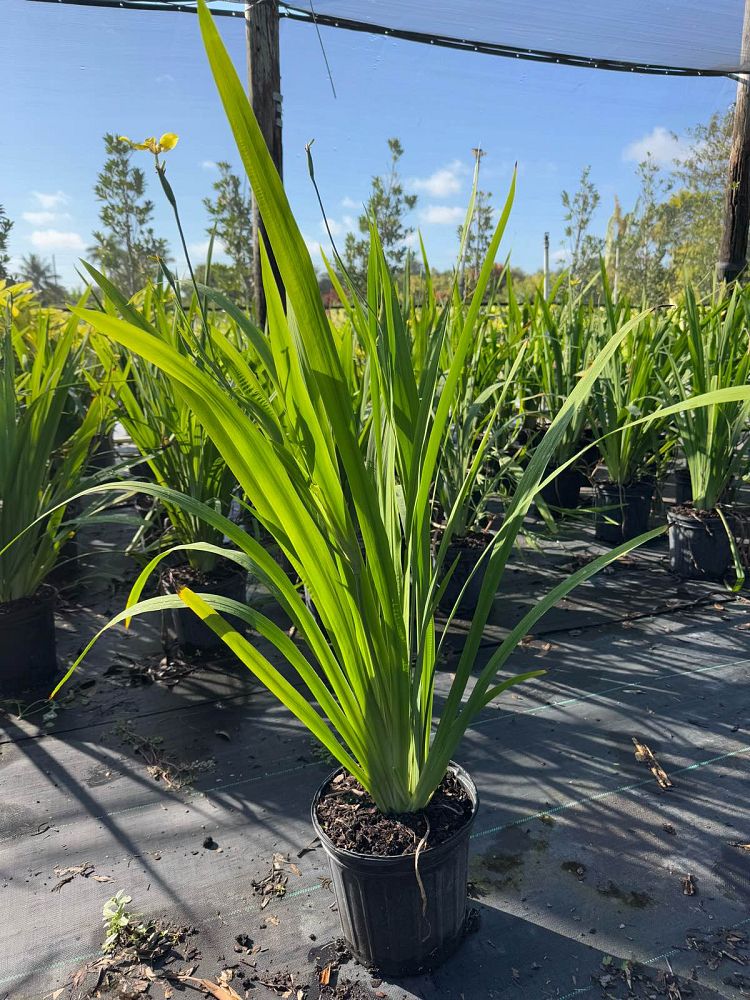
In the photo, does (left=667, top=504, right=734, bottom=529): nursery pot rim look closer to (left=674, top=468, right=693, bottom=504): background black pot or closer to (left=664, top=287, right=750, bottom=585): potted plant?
(left=664, top=287, right=750, bottom=585): potted plant

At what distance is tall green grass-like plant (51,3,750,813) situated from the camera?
0.55 meters

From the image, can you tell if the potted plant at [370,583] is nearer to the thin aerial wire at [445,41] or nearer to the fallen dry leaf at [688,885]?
the fallen dry leaf at [688,885]

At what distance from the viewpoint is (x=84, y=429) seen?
1513mm

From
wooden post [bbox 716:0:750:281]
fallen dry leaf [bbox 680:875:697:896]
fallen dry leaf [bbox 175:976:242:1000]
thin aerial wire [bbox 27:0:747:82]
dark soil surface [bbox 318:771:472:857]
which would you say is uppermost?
thin aerial wire [bbox 27:0:747:82]

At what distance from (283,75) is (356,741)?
2.72 metres

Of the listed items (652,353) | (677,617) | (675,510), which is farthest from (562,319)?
(677,617)

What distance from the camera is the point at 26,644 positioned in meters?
1.45

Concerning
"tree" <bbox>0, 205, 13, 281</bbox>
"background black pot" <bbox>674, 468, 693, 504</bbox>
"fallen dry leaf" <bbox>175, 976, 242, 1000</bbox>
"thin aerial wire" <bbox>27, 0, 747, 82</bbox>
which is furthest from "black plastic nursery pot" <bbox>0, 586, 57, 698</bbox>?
"tree" <bbox>0, 205, 13, 281</bbox>

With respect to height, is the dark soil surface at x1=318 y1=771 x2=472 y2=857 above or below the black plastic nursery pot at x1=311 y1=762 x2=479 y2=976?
above

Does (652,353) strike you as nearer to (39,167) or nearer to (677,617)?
(677,617)

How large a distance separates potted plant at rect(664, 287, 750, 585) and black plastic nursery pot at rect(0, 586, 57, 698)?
1637 millimetres

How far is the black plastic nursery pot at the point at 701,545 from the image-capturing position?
74.4 inches

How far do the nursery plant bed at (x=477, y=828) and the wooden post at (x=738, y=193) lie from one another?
275cm

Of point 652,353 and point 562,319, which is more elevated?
point 562,319
